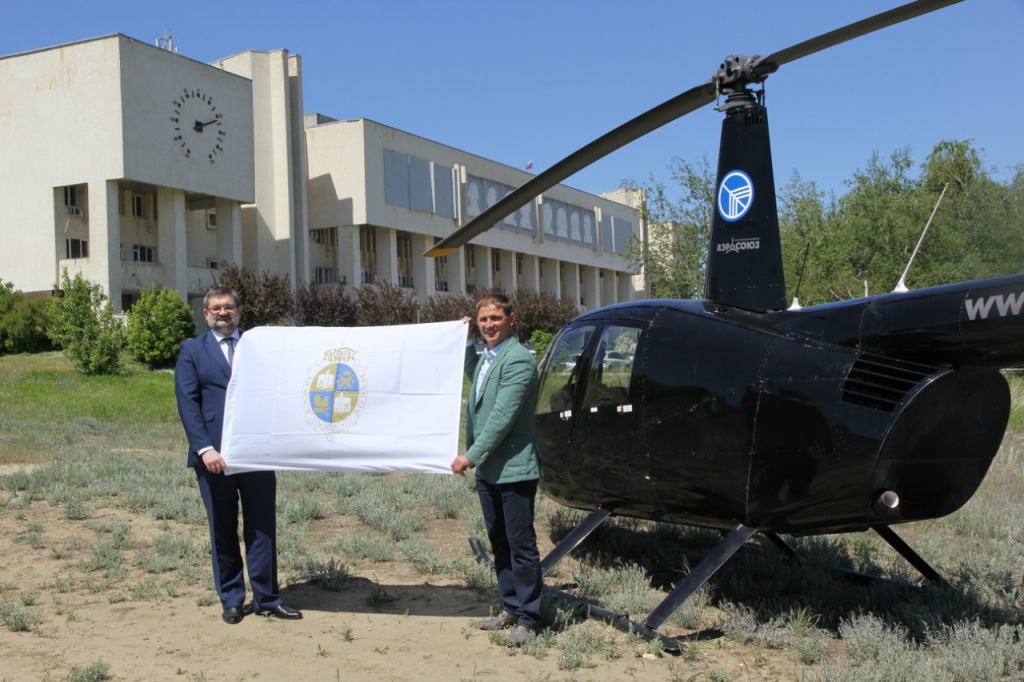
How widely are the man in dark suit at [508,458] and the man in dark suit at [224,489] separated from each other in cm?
160

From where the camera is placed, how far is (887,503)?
532 cm

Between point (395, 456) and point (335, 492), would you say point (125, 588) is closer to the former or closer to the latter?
point (395, 456)

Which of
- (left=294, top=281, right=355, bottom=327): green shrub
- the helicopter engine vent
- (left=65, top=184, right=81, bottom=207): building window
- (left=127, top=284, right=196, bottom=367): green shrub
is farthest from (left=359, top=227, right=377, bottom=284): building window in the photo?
the helicopter engine vent

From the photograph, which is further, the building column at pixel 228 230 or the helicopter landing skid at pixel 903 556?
the building column at pixel 228 230

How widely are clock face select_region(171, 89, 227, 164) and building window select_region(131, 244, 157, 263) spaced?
5.57 m

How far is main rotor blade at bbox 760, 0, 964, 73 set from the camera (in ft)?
17.4

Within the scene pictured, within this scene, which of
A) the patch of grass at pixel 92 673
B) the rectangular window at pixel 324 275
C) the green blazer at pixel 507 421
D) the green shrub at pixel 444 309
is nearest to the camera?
the patch of grass at pixel 92 673

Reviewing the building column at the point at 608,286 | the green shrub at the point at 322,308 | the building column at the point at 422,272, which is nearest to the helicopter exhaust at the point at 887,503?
the green shrub at the point at 322,308

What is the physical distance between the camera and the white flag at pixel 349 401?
616 centimetres

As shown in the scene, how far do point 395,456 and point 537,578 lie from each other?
127 centimetres

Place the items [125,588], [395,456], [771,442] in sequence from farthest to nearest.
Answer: [125,588] → [395,456] → [771,442]

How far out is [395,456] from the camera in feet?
20.2

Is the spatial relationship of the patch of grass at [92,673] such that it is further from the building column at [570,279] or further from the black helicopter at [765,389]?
the building column at [570,279]

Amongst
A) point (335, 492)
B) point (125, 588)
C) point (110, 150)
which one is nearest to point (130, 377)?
point (110, 150)
